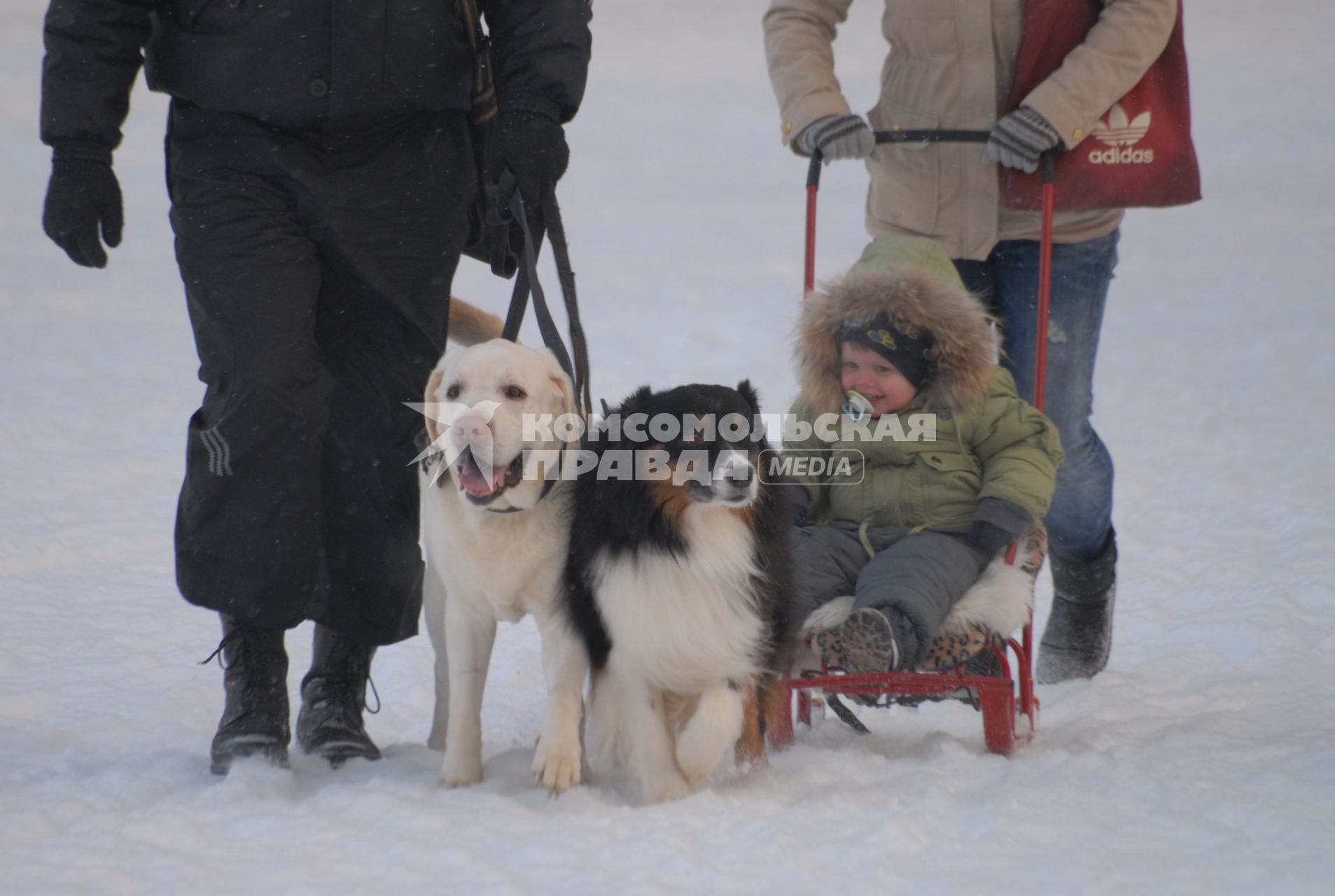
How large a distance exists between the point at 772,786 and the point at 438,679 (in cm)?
82

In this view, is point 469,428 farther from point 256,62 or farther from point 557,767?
point 256,62

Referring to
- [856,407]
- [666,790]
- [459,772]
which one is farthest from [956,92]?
[459,772]

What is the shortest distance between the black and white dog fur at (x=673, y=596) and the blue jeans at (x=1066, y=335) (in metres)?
1.21

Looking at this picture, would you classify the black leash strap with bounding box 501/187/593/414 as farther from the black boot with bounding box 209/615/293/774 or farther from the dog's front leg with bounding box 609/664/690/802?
the black boot with bounding box 209/615/293/774

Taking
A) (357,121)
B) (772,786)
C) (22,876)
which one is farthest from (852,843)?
(357,121)

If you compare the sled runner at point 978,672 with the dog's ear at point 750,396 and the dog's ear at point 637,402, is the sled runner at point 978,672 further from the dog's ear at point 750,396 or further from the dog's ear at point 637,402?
the dog's ear at point 637,402

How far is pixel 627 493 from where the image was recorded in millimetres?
2545

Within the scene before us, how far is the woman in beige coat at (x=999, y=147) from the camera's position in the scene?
128 inches

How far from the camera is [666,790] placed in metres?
2.55

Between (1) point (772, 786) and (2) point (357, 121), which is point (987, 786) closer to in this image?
(1) point (772, 786)

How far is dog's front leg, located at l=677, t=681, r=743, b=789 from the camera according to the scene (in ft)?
8.33

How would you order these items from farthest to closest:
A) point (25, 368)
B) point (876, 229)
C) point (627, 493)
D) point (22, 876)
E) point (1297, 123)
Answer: point (1297, 123)
point (25, 368)
point (876, 229)
point (627, 493)
point (22, 876)

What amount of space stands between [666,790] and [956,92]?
6.52ft

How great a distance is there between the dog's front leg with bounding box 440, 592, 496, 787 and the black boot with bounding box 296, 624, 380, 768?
15.1 inches
